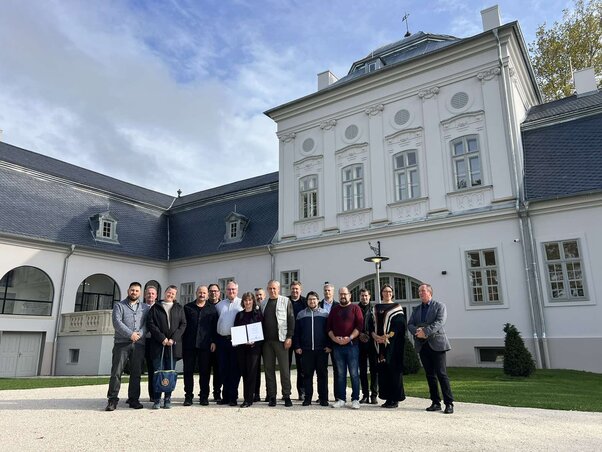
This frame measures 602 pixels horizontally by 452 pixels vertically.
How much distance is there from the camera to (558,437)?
5.10 metres

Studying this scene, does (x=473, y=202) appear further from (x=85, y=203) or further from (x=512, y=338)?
(x=85, y=203)

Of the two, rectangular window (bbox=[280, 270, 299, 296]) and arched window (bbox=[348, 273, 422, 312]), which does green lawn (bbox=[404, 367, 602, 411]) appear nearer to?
arched window (bbox=[348, 273, 422, 312])

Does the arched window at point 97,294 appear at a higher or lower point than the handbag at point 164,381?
higher

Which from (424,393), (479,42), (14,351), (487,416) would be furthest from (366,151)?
(14,351)

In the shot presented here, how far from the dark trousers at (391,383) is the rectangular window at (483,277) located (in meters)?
7.96

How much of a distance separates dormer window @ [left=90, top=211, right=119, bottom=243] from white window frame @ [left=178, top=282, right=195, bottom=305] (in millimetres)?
3838

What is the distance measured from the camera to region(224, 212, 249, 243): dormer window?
2127 cm

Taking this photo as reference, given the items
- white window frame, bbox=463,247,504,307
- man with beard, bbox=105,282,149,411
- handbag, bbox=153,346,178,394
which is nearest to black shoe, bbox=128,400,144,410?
man with beard, bbox=105,282,149,411

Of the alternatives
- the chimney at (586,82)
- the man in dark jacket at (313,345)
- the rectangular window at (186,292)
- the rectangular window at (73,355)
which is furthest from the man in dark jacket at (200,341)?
the chimney at (586,82)

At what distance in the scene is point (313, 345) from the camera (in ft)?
A: 23.5

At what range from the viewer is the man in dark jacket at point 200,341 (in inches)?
286

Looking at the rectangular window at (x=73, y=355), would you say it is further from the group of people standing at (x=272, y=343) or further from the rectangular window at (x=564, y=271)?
the rectangular window at (x=564, y=271)

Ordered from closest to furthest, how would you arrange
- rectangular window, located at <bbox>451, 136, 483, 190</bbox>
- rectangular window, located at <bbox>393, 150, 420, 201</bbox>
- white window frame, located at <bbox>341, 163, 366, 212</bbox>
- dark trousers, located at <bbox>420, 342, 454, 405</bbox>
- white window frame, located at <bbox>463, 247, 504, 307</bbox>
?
dark trousers, located at <bbox>420, 342, 454, 405</bbox>
white window frame, located at <bbox>463, 247, 504, 307</bbox>
rectangular window, located at <bbox>451, 136, 483, 190</bbox>
rectangular window, located at <bbox>393, 150, 420, 201</bbox>
white window frame, located at <bbox>341, 163, 366, 212</bbox>

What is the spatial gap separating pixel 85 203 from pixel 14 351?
23.7ft
